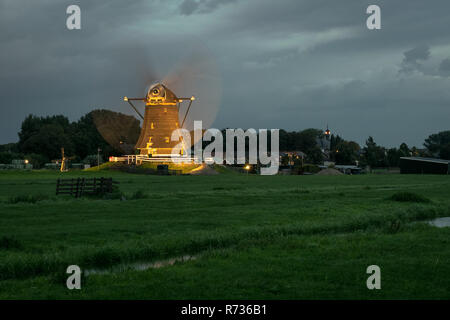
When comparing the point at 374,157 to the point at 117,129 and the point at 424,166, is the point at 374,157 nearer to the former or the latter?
the point at 424,166

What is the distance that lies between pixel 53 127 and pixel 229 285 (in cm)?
13824

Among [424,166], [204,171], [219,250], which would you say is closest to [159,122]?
[204,171]

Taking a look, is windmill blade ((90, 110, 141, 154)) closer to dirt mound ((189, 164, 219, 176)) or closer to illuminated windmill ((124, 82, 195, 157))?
illuminated windmill ((124, 82, 195, 157))

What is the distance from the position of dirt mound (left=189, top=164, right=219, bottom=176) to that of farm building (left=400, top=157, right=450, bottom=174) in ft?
151

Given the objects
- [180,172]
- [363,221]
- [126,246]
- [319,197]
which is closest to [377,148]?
[180,172]

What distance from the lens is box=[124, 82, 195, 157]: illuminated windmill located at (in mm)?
107312

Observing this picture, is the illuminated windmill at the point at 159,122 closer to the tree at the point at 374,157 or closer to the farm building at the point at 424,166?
the farm building at the point at 424,166

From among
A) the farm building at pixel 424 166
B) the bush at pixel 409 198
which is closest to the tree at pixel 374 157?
the farm building at pixel 424 166

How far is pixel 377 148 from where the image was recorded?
163750 mm

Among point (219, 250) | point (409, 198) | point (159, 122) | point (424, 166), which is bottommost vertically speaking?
point (219, 250)

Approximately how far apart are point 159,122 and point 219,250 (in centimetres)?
9108

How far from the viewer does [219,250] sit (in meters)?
17.7

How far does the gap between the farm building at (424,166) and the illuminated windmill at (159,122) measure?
163 feet

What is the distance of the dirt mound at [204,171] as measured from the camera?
91.7 meters
